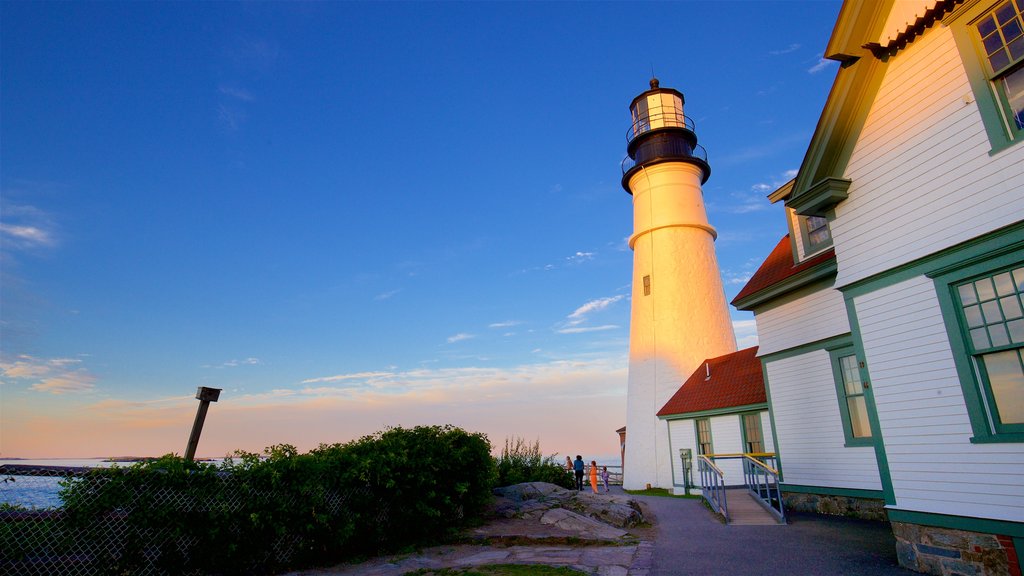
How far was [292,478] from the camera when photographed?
7.96m

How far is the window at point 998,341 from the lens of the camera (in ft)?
20.4

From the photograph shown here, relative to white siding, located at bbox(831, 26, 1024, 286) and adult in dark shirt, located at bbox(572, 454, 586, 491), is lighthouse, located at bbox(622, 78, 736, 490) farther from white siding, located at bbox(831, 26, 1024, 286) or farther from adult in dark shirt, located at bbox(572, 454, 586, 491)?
white siding, located at bbox(831, 26, 1024, 286)

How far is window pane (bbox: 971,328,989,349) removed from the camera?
6.53 meters

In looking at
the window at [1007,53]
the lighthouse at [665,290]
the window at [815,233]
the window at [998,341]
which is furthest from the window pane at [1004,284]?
the lighthouse at [665,290]

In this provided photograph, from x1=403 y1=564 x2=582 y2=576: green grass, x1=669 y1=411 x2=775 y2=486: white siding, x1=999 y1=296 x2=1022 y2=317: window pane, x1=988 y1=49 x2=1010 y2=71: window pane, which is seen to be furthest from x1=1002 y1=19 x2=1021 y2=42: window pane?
x1=669 y1=411 x2=775 y2=486: white siding

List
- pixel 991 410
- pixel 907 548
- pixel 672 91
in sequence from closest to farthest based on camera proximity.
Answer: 1. pixel 991 410
2. pixel 907 548
3. pixel 672 91

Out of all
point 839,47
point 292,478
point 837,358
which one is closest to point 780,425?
point 837,358

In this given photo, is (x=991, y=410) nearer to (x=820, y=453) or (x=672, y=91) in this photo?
(x=820, y=453)

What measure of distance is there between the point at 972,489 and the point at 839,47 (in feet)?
21.7

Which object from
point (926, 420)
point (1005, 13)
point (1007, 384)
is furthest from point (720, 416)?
point (1005, 13)

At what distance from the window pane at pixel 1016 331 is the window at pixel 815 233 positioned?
6.45 meters

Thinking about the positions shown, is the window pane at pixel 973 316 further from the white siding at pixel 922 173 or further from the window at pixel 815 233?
the window at pixel 815 233

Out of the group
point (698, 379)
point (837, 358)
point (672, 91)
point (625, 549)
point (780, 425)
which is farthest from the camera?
point (672, 91)

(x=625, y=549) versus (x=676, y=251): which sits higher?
(x=676, y=251)
